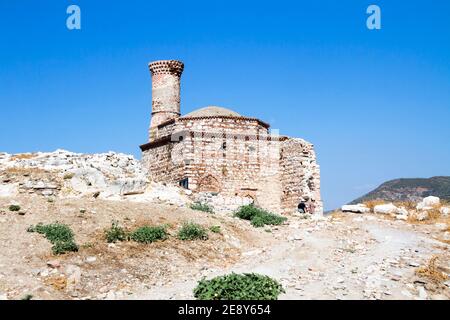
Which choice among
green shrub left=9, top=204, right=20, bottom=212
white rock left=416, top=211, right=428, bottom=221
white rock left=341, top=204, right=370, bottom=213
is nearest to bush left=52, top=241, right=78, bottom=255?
green shrub left=9, top=204, right=20, bottom=212

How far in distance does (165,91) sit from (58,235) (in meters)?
17.9

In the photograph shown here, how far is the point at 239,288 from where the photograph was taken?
8.96m

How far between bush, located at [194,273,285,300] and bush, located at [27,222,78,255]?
12.2 ft

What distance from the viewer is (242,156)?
24.4 metres

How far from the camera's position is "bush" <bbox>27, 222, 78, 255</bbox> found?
11.3m

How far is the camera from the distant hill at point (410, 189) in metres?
57.4

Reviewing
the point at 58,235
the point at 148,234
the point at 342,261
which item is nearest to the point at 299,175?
the point at 342,261

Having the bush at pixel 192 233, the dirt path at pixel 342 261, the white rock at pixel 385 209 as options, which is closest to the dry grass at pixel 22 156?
the bush at pixel 192 233

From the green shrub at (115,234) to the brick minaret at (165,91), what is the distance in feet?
52.7

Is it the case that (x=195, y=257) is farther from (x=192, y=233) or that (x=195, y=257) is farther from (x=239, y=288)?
(x=239, y=288)

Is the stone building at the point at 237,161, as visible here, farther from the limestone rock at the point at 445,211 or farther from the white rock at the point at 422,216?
the limestone rock at the point at 445,211
